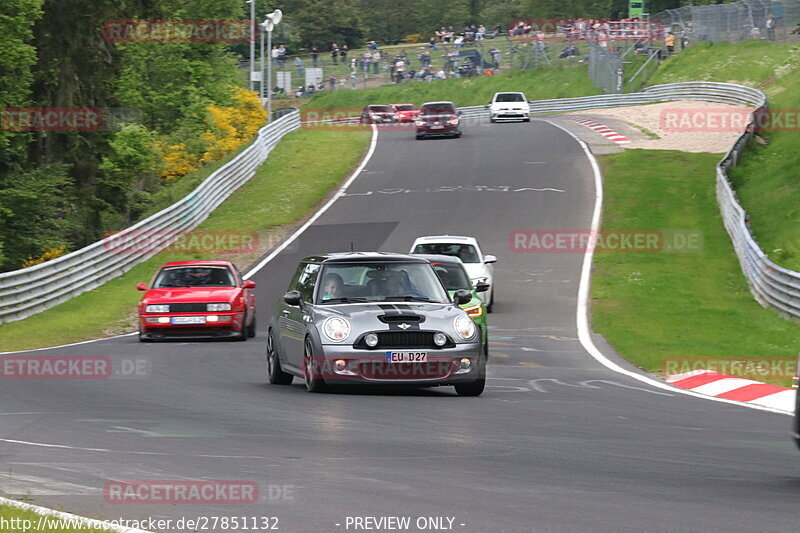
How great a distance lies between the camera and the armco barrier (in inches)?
1019

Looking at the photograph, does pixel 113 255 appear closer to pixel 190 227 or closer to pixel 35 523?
pixel 190 227

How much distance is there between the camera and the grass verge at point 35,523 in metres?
6.62

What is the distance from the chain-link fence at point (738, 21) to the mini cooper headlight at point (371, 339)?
178 feet

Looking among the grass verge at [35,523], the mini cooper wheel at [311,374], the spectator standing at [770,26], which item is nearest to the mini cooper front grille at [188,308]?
the mini cooper wheel at [311,374]

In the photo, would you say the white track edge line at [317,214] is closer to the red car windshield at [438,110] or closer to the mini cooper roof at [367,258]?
the red car windshield at [438,110]

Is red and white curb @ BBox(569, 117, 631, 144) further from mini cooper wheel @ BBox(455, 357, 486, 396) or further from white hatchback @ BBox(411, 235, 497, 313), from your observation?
mini cooper wheel @ BBox(455, 357, 486, 396)

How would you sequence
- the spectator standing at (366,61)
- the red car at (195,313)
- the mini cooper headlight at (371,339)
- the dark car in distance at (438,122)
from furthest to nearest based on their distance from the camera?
the spectator standing at (366,61), the dark car in distance at (438,122), the red car at (195,313), the mini cooper headlight at (371,339)

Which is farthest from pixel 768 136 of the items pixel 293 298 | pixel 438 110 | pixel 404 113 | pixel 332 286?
pixel 293 298

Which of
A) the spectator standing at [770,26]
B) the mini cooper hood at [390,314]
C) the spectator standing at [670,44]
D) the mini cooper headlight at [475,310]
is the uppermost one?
the spectator standing at [770,26]

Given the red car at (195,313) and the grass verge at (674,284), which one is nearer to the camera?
the grass verge at (674,284)

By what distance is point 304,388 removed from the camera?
14.8 m

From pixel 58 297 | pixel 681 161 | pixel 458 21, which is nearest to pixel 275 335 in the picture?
pixel 58 297

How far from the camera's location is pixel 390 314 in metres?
13.5

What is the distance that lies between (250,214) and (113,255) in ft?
Result: 29.2
